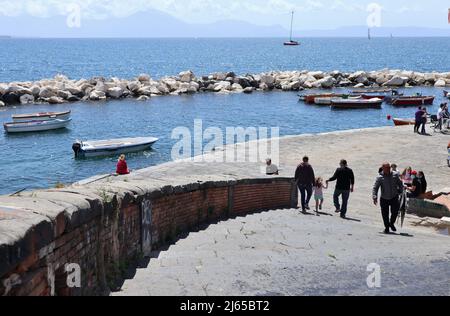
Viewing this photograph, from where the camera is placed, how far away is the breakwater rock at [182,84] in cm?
5919

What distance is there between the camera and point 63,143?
39.7 meters

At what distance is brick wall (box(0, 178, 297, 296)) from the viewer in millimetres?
4871

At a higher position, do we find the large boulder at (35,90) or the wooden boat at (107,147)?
the large boulder at (35,90)

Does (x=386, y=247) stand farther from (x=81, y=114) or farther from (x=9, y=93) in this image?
(x=9, y=93)

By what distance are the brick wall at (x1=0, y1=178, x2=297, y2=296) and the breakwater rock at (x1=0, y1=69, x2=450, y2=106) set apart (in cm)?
4821

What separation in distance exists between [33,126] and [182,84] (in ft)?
90.2

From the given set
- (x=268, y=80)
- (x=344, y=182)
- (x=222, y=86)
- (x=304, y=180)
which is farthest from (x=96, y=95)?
(x=344, y=182)

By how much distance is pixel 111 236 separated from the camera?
7293 millimetres

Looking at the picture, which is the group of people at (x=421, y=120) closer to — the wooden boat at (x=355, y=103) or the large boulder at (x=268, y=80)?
the wooden boat at (x=355, y=103)

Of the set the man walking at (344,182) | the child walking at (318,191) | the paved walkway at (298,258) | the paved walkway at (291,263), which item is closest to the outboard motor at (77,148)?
the paved walkway at (298,258)

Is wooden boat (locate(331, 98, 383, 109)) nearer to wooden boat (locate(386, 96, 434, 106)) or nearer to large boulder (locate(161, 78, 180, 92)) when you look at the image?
wooden boat (locate(386, 96, 434, 106))

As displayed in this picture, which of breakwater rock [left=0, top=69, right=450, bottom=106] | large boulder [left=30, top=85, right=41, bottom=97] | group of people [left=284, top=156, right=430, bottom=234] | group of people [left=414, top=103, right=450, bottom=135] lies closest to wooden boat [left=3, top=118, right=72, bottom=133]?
breakwater rock [left=0, top=69, right=450, bottom=106]

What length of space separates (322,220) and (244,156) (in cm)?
1060

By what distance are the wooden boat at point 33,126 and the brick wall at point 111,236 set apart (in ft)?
103
